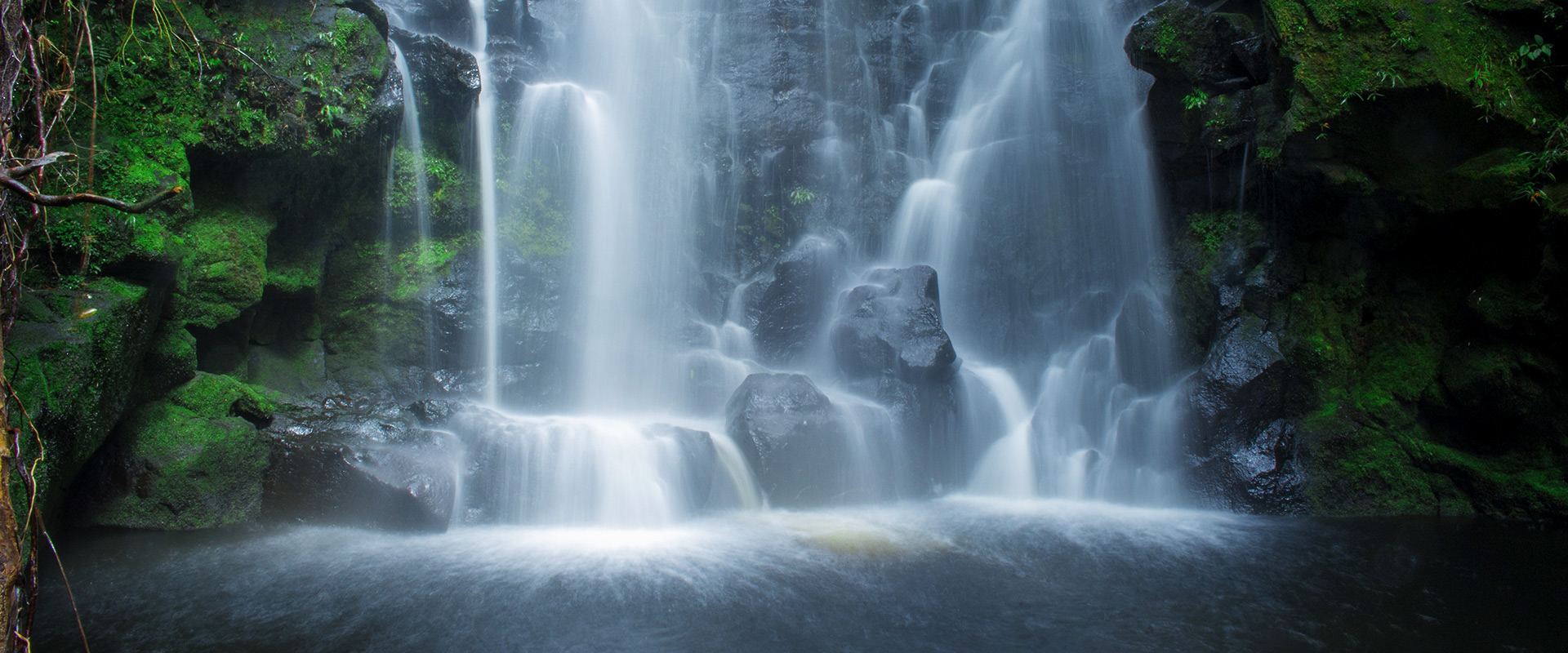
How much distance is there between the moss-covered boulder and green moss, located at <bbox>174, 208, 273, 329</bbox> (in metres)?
0.70

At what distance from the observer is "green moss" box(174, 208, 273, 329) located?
690cm

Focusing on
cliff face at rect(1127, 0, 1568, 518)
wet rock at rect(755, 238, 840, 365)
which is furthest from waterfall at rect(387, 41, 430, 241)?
cliff face at rect(1127, 0, 1568, 518)

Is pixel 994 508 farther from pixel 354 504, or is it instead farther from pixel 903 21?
pixel 903 21

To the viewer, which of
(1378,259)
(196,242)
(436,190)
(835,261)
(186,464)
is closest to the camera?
(186,464)

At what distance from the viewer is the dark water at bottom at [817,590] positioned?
15.4 feet

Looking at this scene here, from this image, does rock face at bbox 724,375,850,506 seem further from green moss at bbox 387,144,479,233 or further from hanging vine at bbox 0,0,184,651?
hanging vine at bbox 0,0,184,651

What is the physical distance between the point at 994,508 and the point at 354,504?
692 centimetres

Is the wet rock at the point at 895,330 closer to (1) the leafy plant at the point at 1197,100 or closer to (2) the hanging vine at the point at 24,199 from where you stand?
(1) the leafy plant at the point at 1197,100

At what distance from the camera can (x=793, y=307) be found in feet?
38.3

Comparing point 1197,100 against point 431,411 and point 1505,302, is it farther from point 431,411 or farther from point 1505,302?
point 431,411

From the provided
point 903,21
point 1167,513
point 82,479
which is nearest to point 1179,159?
point 1167,513

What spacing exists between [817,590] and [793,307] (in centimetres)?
655

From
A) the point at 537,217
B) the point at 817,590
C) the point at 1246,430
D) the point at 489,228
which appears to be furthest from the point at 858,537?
the point at 537,217

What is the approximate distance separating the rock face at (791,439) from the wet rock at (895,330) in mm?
1391
